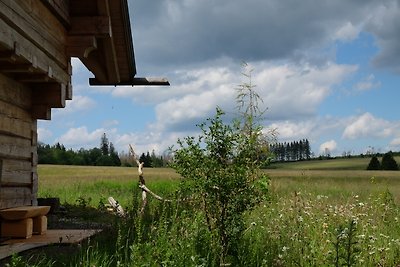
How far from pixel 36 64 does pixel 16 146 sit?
1.60 metres

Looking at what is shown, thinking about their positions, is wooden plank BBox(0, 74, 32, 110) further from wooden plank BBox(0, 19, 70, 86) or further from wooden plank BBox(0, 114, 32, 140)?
wooden plank BBox(0, 19, 70, 86)

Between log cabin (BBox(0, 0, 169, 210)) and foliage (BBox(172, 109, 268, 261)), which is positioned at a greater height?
log cabin (BBox(0, 0, 169, 210))

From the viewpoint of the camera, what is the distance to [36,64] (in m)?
8.13

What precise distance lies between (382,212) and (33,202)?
19.6ft

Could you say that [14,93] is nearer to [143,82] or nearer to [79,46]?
[79,46]

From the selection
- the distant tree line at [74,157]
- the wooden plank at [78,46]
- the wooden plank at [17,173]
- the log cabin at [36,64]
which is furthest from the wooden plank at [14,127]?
the distant tree line at [74,157]

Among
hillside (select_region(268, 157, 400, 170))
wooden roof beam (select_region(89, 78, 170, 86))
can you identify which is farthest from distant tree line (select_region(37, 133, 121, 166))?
wooden roof beam (select_region(89, 78, 170, 86))

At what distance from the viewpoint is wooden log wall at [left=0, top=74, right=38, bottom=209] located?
8570mm

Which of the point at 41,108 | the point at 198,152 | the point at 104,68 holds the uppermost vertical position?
the point at 104,68

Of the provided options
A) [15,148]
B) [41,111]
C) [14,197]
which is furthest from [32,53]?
[14,197]

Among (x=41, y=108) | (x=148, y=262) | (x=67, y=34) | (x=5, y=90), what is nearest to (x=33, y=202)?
(x=41, y=108)

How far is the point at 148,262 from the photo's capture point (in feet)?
17.9

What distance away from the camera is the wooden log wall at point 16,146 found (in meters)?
8.57

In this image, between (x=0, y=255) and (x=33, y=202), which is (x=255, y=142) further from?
(x=33, y=202)
